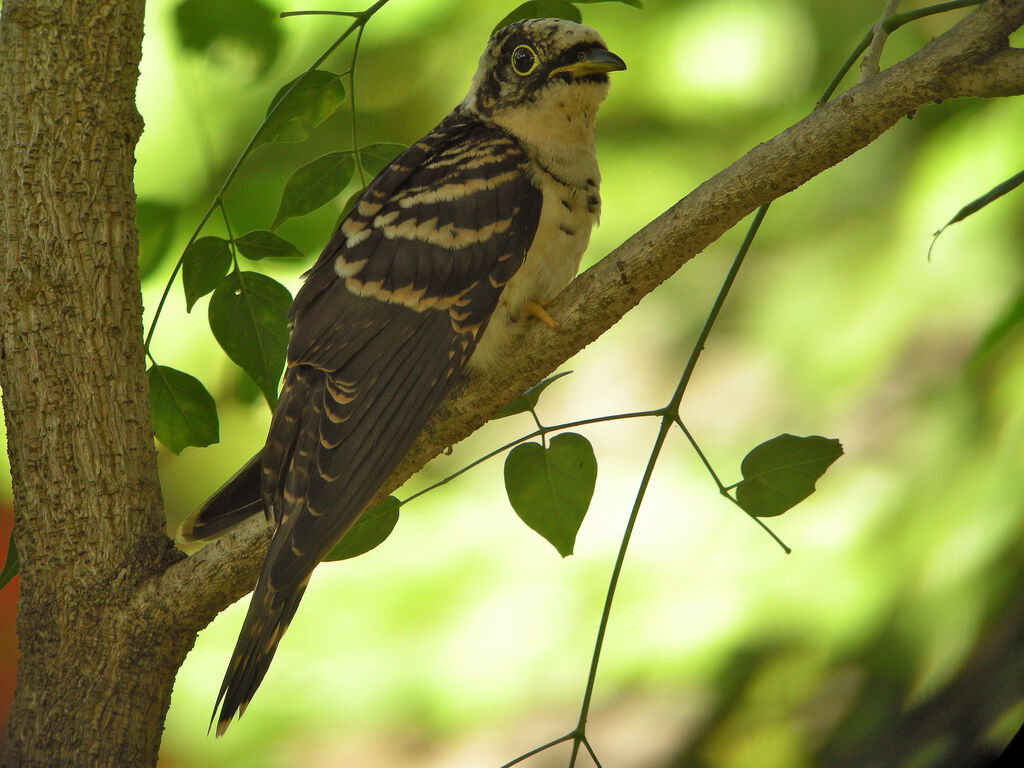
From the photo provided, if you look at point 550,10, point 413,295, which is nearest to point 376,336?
point 413,295

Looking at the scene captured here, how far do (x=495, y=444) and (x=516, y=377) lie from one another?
31 cm

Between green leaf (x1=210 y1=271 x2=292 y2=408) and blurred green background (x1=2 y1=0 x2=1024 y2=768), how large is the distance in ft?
0.60

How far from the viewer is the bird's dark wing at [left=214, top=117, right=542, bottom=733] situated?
56 cm

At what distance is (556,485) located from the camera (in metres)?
0.63

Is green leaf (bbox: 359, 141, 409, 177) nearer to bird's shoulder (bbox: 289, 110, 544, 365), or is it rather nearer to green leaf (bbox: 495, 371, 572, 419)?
bird's shoulder (bbox: 289, 110, 544, 365)

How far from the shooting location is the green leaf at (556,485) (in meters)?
0.63

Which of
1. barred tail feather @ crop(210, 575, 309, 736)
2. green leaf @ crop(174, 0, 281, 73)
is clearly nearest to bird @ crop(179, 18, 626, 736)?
barred tail feather @ crop(210, 575, 309, 736)

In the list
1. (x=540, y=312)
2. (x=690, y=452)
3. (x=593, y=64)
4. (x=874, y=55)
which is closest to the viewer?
(x=874, y=55)

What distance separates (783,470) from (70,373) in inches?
18.4

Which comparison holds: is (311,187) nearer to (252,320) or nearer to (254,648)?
(252,320)

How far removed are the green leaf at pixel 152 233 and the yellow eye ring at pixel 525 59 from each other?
1.11 feet

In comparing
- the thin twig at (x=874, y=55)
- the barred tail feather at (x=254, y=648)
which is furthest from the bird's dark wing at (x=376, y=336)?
the thin twig at (x=874, y=55)

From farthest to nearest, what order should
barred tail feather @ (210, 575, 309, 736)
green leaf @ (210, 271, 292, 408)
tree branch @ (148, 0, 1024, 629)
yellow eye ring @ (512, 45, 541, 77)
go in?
yellow eye ring @ (512, 45, 541, 77) < green leaf @ (210, 271, 292, 408) < barred tail feather @ (210, 575, 309, 736) < tree branch @ (148, 0, 1024, 629)

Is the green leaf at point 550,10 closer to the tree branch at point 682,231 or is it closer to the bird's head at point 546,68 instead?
the bird's head at point 546,68
